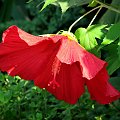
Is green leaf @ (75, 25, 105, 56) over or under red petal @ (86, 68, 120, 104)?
over

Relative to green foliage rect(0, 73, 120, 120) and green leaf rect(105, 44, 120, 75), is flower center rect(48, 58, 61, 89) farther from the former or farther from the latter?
green foliage rect(0, 73, 120, 120)

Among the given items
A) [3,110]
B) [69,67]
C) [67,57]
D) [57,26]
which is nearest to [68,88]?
[69,67]

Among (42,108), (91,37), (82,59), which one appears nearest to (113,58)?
(91,37)

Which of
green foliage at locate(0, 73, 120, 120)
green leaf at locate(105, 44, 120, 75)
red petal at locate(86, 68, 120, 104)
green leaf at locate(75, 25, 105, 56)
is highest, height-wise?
green leaf at locate(75, 25, 105, 56)

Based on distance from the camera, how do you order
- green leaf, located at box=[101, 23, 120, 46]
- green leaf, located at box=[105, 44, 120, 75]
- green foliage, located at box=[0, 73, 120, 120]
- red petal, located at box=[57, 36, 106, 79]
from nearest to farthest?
red petal, located at box=[57, 36, 106, 79] → green leaf, located at box=[101, 23, 120, 46] → green leaf, located at box=[105, 44, 120, 75] → green foliage, located at box=[0, 73, 120, 120]

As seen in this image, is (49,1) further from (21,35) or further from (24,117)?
(24,117)

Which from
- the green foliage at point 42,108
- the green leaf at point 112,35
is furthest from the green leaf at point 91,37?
the green foliage at point 42,108

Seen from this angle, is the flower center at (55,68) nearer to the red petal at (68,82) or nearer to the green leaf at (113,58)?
the red petal at (68,82)

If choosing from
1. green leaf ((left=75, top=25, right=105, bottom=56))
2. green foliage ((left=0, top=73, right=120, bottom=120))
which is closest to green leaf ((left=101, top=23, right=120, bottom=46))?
green leaf ((left=75, top=25, right=105, bottom=56))
